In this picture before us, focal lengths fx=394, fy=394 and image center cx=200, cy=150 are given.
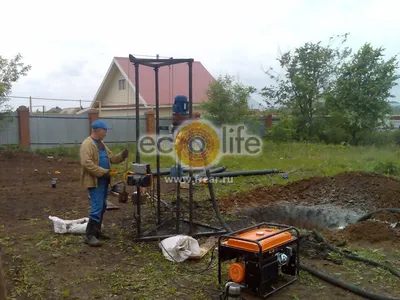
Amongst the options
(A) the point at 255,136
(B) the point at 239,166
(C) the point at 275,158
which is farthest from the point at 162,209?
(A) the point at 255,136

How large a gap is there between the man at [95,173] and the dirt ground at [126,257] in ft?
0.92

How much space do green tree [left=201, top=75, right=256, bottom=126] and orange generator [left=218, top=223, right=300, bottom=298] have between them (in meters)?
12.8

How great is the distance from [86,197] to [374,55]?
639 inches

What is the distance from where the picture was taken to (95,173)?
16.3 ft

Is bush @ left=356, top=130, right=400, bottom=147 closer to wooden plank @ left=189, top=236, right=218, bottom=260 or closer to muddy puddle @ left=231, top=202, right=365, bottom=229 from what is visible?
muddy puddle @ left=231, top=202, right=365, bottom=229

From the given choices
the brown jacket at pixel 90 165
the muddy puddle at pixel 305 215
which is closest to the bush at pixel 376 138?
the muddy puddle at pixel 305 215

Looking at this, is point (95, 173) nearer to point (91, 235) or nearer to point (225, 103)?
point (91, 235)

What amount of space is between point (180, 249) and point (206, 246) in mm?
503

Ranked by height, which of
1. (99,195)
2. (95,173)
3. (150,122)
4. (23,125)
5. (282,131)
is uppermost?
(150,122)

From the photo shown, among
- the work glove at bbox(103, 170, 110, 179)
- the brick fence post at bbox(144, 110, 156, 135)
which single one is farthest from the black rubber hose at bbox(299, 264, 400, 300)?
the brick fence post at bbox(144, 110, 156, 135)

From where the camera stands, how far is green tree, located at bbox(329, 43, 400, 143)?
19.0m

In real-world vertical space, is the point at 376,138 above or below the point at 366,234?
above

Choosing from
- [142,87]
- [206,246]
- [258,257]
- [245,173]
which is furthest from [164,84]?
[258,257]

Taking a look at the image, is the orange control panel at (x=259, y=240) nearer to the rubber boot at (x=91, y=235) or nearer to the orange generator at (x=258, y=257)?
the orange generator at (x=258, y=257)
